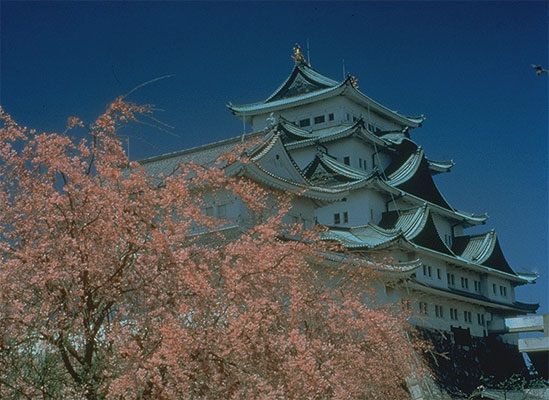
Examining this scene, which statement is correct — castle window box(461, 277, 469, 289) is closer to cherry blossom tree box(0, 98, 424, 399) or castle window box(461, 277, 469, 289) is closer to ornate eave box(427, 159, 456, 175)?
ornate eave box(427, 159, 456, 175)

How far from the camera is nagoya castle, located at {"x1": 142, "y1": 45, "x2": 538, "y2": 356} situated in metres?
32.1

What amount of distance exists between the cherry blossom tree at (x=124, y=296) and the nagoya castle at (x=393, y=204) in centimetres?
1751

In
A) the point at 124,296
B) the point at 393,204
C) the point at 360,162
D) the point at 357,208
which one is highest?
the point at 360,162

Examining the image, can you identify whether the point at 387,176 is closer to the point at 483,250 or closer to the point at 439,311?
the point at 483,250

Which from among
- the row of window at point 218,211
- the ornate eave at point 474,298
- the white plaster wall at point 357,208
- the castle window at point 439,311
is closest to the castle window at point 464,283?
the ornate eave at point 474,298

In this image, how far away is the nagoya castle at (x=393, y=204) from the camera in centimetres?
3206

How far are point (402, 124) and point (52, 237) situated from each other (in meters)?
40.1

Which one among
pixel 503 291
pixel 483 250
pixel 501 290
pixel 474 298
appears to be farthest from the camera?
pixel 503 291

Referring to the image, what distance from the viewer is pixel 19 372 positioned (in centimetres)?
737

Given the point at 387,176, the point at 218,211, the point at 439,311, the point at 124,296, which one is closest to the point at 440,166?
the point at 387,176

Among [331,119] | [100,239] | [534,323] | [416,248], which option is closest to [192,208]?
[100,239]

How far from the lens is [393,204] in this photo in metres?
36.5

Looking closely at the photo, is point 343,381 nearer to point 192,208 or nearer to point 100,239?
point 192,208

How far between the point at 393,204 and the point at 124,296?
29610 millimetres
